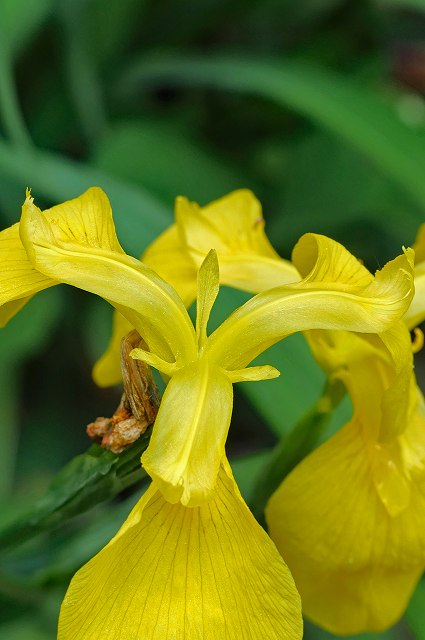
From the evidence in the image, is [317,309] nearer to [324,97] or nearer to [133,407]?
[133,407]

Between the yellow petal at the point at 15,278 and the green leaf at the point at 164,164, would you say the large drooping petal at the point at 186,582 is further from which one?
the green leaf at the point at 164,164

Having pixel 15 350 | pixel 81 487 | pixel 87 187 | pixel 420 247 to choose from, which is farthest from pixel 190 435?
pixel 15 350

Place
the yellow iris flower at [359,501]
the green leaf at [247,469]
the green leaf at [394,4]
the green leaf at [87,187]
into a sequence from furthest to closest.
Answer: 1. the green leaf at [394,4]
2. the green leaf at [87,187]
3. the green leaf at [247,469]
4. the yellow iris flower at [359,501]

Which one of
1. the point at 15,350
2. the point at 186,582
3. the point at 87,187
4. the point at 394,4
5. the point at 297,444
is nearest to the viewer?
the point at 186,582

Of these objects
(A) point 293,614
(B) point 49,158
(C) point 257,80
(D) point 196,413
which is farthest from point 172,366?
(C) point 257,80

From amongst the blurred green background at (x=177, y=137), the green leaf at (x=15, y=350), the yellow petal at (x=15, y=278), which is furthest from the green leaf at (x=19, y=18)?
the yellow petal at (x=15, y=278)

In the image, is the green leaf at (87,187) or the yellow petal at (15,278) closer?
the yellow petal at (15,278)
